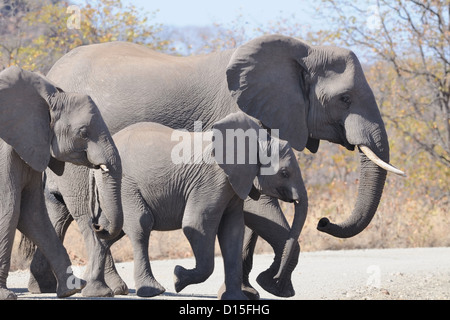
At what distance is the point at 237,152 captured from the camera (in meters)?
8.48

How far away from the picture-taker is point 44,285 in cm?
981

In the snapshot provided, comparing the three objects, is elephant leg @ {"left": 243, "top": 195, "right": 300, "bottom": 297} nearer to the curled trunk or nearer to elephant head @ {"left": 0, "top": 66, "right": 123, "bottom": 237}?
the curled trunk

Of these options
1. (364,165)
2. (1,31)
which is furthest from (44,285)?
(1,31)

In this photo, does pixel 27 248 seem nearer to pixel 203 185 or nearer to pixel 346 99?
pixel 203 185

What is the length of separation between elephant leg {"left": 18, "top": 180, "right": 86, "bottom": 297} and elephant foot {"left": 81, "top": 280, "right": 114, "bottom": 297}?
2.69ft

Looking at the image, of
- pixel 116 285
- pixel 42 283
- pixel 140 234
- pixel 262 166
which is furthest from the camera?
pixel 42 283

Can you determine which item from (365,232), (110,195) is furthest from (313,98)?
(365,232)

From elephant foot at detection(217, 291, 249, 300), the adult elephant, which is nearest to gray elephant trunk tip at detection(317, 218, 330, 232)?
the adult elephant

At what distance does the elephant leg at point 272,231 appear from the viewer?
8805 millimetres

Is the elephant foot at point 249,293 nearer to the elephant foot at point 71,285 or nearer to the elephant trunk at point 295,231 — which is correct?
the elephant trunk at point 295,231

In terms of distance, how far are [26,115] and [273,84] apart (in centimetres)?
247

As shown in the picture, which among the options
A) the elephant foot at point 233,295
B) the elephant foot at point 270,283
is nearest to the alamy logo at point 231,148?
the elephant foot at point 270,283

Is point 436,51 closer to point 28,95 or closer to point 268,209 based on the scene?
point 268,209

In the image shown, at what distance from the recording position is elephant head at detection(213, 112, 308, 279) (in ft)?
27.7
